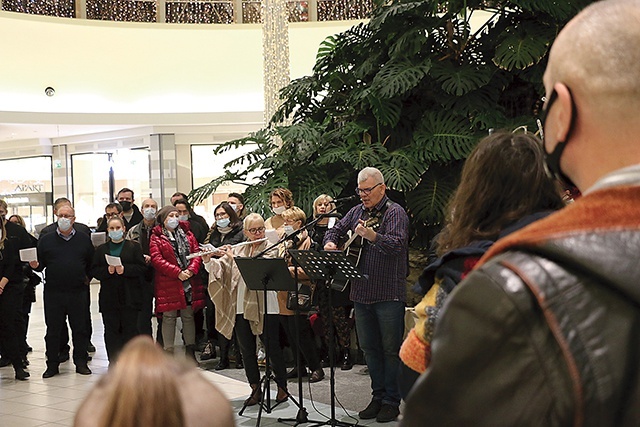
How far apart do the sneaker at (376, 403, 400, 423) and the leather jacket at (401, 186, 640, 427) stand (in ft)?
18.7

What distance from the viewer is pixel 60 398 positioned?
817 centimetres

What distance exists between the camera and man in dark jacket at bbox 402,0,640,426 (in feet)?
3.44

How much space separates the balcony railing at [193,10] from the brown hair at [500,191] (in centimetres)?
1548

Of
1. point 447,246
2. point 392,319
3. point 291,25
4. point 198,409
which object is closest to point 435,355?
point 198,409

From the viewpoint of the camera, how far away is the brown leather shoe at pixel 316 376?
8.41 meters

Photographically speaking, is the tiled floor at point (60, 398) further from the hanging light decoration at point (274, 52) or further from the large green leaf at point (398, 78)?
the hanging light decoration at point (274, 52)

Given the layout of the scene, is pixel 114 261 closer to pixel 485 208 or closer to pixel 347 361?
pixel 347 361

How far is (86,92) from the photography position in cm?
1912

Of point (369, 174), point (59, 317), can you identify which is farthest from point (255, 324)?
point (59, 317)

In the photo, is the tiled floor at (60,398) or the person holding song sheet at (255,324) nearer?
the tiled floor at (60,398)

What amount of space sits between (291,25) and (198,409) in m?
17.7

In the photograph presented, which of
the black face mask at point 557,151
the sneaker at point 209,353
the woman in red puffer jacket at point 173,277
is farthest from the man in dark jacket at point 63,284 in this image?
the black face mask at point 557,151

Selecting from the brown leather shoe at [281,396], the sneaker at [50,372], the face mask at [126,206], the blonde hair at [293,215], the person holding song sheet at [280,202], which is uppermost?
the person holding song sheet at [280,202]

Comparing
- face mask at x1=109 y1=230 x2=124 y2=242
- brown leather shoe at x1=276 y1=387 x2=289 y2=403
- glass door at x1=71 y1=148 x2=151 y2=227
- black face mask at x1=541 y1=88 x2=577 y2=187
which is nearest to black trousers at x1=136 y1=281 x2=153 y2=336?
face mask at x1=109 y1=230 x2=124 y2=242
